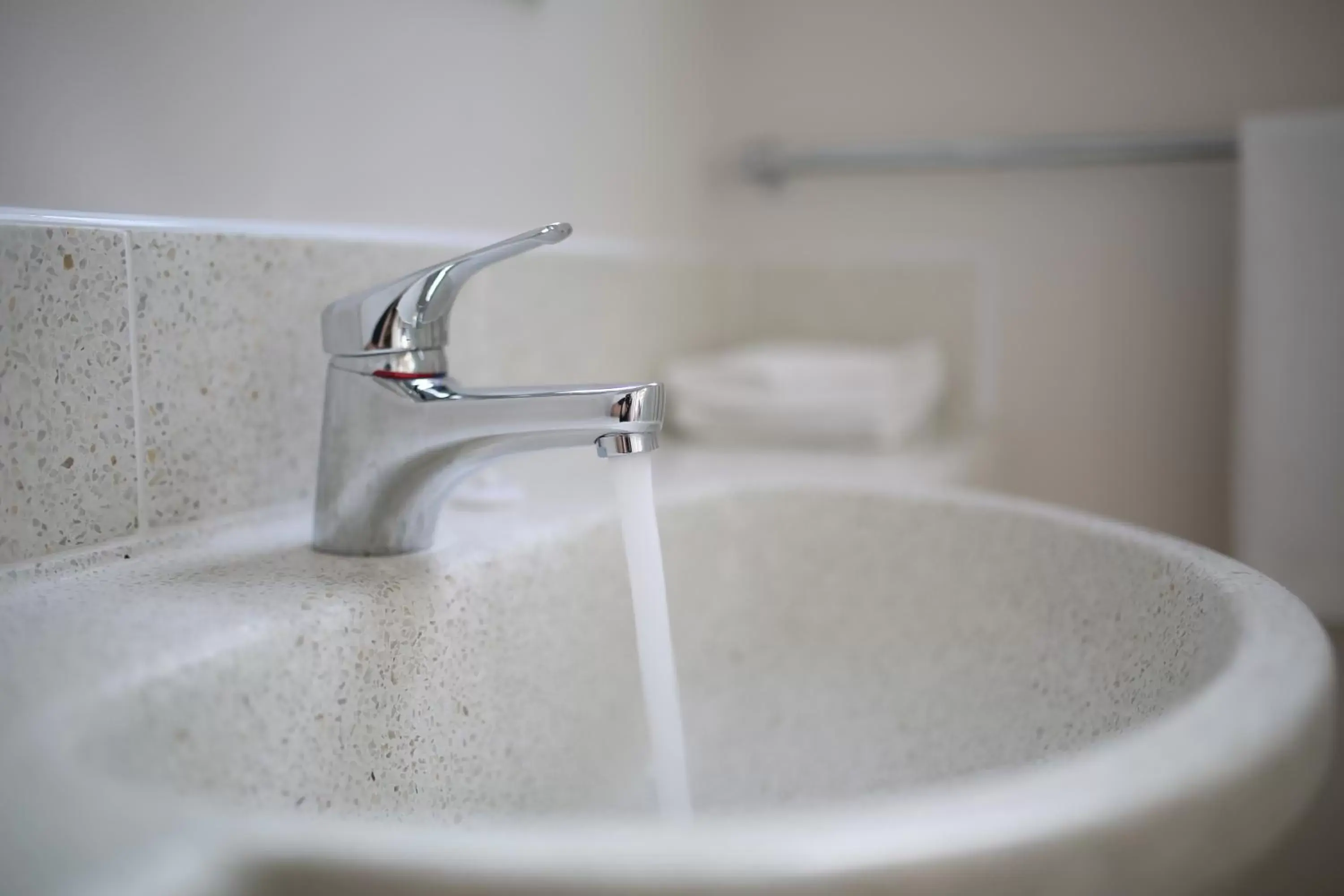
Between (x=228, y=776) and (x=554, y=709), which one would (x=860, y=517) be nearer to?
(x=554, y=709)

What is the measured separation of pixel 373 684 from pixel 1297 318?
0.88 metres

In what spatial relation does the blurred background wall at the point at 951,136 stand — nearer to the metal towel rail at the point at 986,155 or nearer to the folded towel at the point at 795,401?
the metal towel rail at the point at 986,155

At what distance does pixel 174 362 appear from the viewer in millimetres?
544

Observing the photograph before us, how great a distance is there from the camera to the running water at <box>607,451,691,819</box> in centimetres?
51

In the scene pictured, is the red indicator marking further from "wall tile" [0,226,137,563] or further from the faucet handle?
"wall tile" [0,226,137,563]

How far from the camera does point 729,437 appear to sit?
107 centimetres

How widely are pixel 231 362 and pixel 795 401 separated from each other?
1.90 ft

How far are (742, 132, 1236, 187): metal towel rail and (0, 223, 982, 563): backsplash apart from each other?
469 millimetres

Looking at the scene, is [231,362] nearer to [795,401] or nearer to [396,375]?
[396,375]

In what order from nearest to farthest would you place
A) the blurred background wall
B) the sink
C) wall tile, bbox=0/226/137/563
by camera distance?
the sink, wall tile, bbox=0/226/137/563, the blurred background wall

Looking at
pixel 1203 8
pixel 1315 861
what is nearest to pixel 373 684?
pixel 1315 861

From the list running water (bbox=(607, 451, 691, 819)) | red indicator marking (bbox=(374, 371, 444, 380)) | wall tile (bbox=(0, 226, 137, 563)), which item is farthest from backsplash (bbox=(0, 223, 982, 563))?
running water (bbox=(607, 451, 691, 819))

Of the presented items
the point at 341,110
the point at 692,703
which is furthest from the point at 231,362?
the point at 692,703

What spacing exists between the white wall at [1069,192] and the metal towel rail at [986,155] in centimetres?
2
